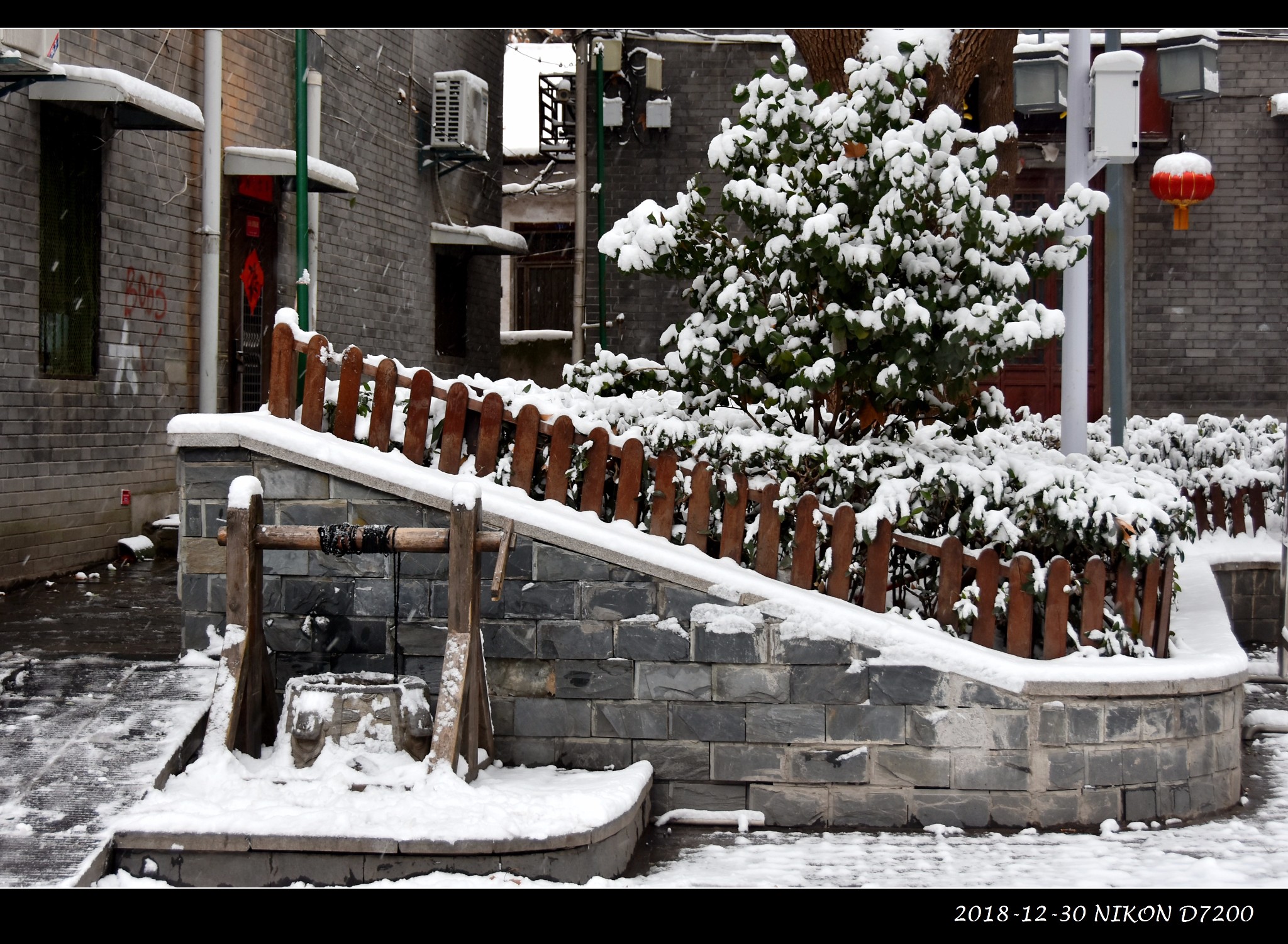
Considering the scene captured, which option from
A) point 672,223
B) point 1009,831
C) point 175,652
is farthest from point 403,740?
point 672,223

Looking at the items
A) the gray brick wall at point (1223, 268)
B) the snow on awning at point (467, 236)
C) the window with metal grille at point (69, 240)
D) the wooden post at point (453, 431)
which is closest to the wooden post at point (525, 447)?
the wooden post at point (453, 431)

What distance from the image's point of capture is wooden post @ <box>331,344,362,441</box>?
17.6 feet

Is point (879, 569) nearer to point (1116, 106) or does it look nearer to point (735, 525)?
point (735, 525)

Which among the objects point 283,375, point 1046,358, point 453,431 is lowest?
point 453,431

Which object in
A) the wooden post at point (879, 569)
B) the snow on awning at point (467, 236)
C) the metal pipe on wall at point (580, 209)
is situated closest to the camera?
the wooden post at point (879, 569)

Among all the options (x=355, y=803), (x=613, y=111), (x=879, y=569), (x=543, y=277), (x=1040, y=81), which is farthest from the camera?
(x=543, y=277)

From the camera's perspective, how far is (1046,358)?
14953 millimetres

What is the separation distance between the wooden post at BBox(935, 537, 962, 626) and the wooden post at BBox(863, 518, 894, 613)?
0.23 meters

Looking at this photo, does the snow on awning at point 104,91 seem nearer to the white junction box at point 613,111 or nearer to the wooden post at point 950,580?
the wooden post at point 950,580

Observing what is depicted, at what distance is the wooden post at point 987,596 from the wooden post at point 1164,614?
961 mm

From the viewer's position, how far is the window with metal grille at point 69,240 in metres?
8.47

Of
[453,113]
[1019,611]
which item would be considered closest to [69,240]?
[453,113]

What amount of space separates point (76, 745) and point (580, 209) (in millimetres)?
11159

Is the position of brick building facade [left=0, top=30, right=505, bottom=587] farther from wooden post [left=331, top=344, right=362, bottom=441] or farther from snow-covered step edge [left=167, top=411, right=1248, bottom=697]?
wooden post [left=331, top=344, right=362, bottom=441]
